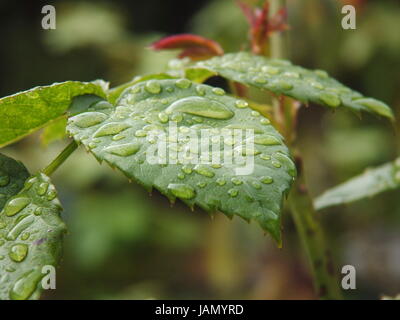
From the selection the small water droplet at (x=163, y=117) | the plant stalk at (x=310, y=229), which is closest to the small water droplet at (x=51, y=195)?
the small water droplet at (x=163, y=117)

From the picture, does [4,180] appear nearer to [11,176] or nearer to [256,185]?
[11,176]

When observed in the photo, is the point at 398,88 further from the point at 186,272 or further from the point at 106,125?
the point at 106,125

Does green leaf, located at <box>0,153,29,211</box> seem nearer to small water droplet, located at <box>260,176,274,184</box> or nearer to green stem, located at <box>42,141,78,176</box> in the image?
green stem, located at <box>42,141,78,176</box>

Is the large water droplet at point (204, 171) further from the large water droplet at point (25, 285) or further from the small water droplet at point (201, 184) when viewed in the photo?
the large water droplet at point (25, 285)

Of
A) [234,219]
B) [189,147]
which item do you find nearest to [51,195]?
[189,147]
